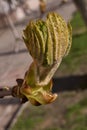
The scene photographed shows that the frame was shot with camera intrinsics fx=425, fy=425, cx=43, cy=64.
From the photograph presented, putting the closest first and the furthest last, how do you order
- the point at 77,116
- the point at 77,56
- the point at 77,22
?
the point at 77,116 < the point at 77,56 < the point at 77,22

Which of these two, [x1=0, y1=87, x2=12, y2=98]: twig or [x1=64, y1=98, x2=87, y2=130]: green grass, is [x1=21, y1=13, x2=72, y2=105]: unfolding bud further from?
[x1=64, y1=98, x2=87, y2=130]: green grass

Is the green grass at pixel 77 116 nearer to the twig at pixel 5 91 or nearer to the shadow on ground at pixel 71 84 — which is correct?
the shadow on ground at pixel 71 84

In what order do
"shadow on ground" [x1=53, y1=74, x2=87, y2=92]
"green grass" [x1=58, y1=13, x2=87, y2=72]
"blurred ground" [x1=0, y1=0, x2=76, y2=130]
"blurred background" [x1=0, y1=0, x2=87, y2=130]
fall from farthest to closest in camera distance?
"green grass" [x1=58, y1=13, x2=87, y2=72] → "shadow on ground" [x1=53, y1=74, x2=87, y2=92] → "blurred background" [x1=0, y1=0, x2=87, y2=130] → "blurred ground" [x1=0, y1=0, x2=76, y2=130]

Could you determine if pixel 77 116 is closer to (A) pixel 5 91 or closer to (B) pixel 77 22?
(A) pixel 5 91

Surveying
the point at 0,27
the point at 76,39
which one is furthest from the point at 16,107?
the point at 0,27

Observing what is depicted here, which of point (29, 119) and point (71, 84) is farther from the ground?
point (29, 119)

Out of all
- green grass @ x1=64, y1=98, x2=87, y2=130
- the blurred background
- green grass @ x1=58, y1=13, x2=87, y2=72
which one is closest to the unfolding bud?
the blurred background

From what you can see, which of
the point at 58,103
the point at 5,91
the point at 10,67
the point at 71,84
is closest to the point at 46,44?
the point at 5,91

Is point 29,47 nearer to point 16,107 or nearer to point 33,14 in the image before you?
point 16,107
